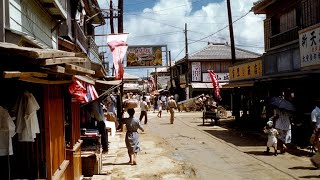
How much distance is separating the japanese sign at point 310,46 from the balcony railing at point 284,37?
1.75m

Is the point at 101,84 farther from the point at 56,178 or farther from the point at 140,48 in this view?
the point at 140,48

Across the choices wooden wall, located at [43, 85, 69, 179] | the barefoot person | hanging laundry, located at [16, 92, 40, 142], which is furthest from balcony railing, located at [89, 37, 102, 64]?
hanging laundry, located at [16, 92, 40, 142]

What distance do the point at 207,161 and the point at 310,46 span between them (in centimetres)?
645

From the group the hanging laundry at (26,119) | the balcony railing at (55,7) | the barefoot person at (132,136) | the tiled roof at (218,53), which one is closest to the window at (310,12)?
the barefoot person at (132,136)

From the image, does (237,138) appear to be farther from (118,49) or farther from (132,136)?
(132,136)

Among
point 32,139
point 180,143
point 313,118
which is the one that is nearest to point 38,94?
point 32,139

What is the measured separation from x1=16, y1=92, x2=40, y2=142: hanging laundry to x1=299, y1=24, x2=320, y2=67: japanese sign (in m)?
12.3

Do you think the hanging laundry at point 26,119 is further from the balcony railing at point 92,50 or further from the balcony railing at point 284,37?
the balcony railing at point 92,50

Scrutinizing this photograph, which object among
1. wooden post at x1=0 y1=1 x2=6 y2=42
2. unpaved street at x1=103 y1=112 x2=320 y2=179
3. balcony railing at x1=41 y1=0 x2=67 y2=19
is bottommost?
unpaved street at x1=103 y1=112 x2=320 y2=179

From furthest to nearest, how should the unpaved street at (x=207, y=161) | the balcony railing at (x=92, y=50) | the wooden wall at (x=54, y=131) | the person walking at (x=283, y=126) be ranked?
the balcony railing at (x=92, y=50) → the person walking at (x=283, y=126) → the unpaved street at (x=207, y=161) → the wooden wall at (x=54, y=131)

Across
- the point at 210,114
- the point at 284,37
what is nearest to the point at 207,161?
the point at 284,37

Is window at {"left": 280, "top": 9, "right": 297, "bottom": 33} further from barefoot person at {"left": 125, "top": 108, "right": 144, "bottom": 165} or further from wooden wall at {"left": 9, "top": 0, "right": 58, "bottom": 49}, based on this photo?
wooden wall at {"left": 9, "top": 0, "right": 58, "bottom": 49}

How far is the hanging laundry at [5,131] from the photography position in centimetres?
559

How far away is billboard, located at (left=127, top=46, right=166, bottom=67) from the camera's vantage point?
56.1m
